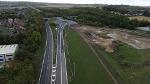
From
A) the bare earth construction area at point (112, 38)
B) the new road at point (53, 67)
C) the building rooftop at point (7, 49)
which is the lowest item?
the bare earth construction area at point (112, 38)

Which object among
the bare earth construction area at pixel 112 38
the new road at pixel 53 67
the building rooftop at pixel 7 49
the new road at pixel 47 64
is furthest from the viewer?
the bare earth construction area at pixel 112 38

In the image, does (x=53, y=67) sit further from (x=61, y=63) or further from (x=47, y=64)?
(x=61, y=63)

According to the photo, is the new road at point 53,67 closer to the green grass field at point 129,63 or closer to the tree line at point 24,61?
the tree line at point 24,61

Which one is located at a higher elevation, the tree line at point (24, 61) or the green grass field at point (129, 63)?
the tree line at point (24, 61)

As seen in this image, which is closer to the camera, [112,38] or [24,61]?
[24,61]

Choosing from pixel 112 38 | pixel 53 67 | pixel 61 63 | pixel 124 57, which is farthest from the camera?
pixel 112 38

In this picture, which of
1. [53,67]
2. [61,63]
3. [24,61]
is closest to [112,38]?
[61,63]

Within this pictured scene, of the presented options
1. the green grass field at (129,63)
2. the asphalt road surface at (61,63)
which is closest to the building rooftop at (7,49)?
the asphalt road surface at (61,63)

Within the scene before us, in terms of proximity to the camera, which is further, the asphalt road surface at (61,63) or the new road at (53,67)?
the asphalt road surface at (61,63)
